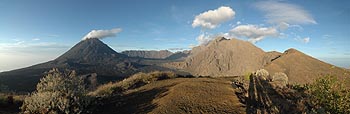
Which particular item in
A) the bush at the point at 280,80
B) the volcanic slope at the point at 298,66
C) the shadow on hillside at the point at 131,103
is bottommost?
the shadow on hillside at the point at 131,103

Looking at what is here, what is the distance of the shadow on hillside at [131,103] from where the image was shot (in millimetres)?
11500

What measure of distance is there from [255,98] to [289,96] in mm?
4488

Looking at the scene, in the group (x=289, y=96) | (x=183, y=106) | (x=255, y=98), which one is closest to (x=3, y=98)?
(x=183, y=106)

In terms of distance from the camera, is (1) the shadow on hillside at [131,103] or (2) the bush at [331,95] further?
(1) the shadow on hillside at [131,103]

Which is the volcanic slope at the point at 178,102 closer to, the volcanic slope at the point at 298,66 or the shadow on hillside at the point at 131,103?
the shadow on hillside at the point at 131,103

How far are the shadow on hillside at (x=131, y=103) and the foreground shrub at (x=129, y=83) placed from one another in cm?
212

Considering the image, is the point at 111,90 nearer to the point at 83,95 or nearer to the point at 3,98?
the point at 83,95

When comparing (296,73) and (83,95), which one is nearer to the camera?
(83,95)

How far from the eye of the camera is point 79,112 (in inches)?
411

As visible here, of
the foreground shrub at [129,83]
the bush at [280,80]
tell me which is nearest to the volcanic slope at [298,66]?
the bush at [280,80]

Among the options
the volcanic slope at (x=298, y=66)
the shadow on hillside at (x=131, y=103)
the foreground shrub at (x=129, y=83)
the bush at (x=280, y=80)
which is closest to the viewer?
the shadow on hillside at (x=131, y=103)

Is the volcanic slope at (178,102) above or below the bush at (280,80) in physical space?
below

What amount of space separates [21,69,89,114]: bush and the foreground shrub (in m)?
3.03

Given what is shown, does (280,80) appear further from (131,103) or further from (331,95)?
(131,103)
